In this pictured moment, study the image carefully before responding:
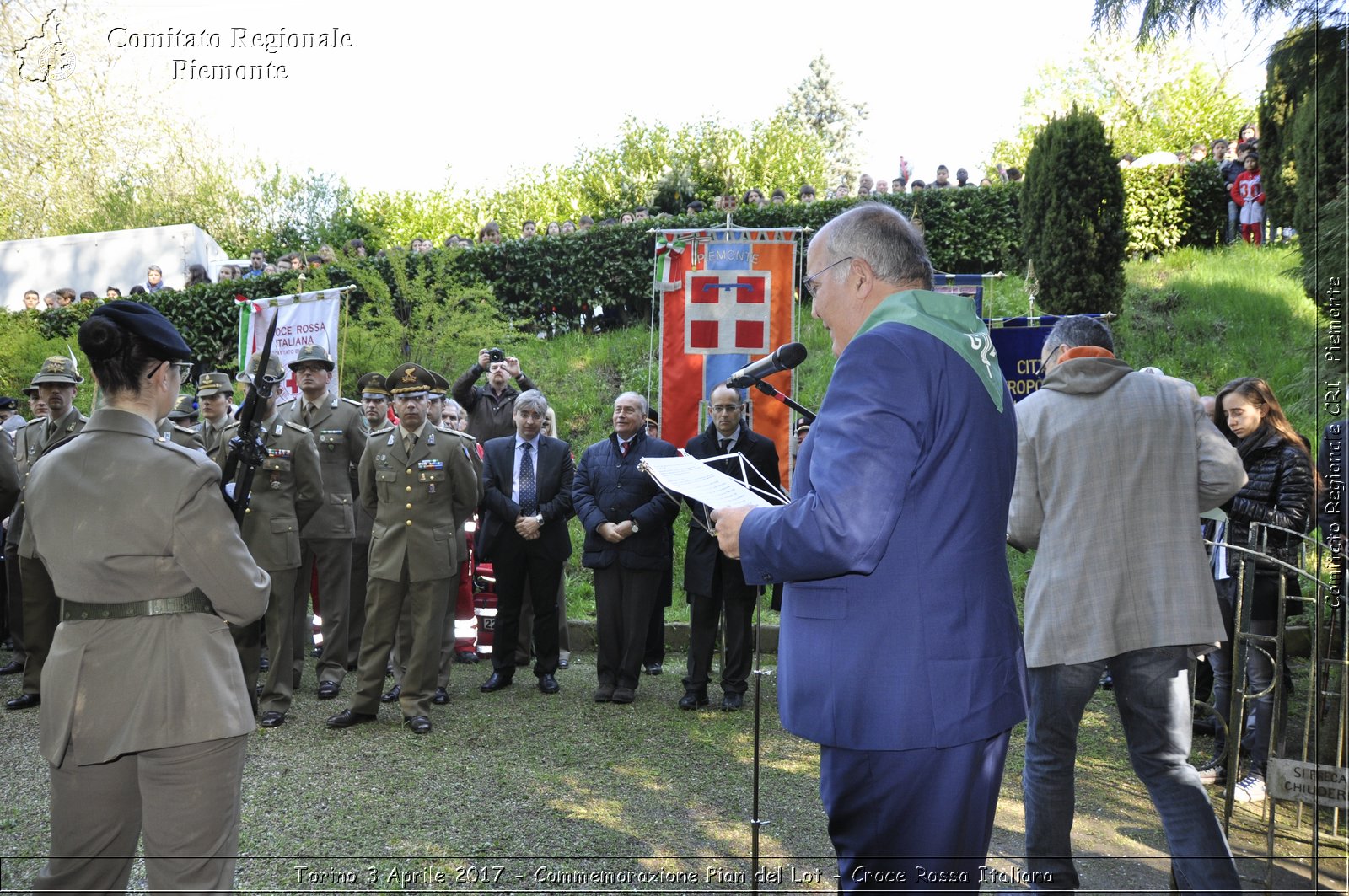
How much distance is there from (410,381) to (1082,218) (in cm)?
930

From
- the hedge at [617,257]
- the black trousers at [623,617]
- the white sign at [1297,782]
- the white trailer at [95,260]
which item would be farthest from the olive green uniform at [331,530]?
the white trailer at [95,260]

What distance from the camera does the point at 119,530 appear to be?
2684 mm

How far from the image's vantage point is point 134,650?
272 centimetres

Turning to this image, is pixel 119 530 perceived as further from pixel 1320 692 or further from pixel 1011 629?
pixel 1320 692

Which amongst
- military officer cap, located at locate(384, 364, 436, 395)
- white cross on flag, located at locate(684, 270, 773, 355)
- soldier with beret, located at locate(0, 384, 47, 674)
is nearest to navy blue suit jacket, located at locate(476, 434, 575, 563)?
military officer cap, located at locate(384, 364, 436, 395)

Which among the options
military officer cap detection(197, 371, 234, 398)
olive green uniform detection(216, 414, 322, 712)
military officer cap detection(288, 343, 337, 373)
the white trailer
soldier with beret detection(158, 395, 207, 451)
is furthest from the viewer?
the white trailer

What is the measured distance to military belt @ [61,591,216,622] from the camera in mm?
2732

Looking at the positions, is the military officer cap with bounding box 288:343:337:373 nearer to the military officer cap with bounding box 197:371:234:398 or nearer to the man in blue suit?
the military officer cap with bounding box 197:371:234:398

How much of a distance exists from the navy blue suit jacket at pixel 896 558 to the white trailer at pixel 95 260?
21.6 meters

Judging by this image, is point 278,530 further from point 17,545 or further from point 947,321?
point 947,321

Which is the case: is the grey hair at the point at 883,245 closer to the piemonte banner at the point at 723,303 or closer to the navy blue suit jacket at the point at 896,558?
the navy blue suit jacket at the point at 896,558

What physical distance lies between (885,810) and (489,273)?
16.2 m

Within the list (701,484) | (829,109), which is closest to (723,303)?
(701,484)

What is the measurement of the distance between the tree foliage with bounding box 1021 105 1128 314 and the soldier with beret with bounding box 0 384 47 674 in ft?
35.7
